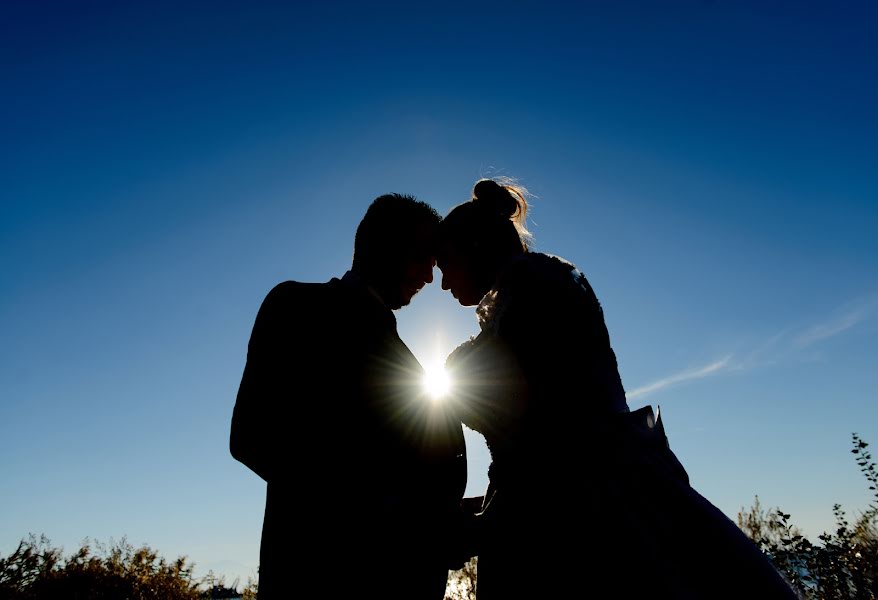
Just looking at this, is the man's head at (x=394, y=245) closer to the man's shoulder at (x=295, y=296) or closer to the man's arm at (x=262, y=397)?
the man's shoulder at (x=295, y=296)

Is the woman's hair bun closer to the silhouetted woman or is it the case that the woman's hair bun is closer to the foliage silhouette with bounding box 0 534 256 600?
the silhouetted woman

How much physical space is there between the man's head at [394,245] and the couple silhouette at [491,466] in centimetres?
33

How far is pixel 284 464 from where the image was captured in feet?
6.06

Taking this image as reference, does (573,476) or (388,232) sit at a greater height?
(388,232)

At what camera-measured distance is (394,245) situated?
2.83 metres

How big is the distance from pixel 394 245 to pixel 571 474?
1.61 metres

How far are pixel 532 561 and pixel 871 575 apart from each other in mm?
7366

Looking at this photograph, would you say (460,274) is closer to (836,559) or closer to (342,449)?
(342,449)

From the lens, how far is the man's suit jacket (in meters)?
1.70

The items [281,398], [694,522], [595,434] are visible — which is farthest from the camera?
[281,398]

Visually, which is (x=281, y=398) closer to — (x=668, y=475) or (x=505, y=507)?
(x=505, y=507)

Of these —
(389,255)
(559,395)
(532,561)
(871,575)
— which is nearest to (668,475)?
(559,395)

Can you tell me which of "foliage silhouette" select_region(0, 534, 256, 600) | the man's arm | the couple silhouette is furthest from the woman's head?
"foliage silhouette" select_region(0, 534, 256, 600)

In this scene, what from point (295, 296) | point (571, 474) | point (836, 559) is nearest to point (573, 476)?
point (571, 474)
